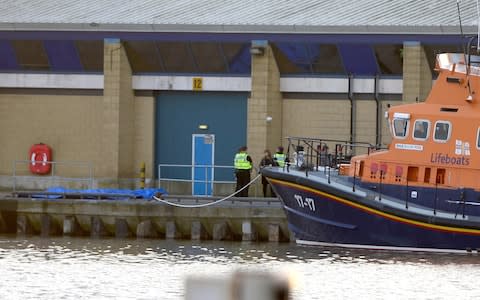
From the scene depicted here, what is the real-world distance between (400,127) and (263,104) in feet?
28.9

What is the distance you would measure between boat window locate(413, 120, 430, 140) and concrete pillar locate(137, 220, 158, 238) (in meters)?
6.81

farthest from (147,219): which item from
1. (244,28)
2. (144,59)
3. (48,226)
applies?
(144,59)

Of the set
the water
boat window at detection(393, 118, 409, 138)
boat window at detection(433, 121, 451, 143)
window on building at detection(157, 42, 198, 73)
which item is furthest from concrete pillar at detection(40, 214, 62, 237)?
boat window at detection(433, 121, 451, 143)

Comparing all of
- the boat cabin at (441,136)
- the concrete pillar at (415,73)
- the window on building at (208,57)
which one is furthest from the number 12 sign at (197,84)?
the boat cabin at (441,136)

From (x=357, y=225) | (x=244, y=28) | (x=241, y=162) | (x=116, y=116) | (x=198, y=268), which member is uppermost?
(x=244, y=28)

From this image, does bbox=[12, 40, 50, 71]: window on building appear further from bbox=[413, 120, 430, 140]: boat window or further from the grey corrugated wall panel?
bbox=[413, 120, 430, 140]: boat window

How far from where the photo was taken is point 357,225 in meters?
24.6

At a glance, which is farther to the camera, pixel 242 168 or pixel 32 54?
pixel 32 54

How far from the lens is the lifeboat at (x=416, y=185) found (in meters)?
23.4

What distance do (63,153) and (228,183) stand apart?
4.91m

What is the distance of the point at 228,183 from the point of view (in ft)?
107

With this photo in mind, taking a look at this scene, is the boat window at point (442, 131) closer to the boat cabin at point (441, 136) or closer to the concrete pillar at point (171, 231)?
the boat cabin at point (441, 136)

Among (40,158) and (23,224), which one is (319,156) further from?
(40,158)

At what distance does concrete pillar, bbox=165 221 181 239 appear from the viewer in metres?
27.6
